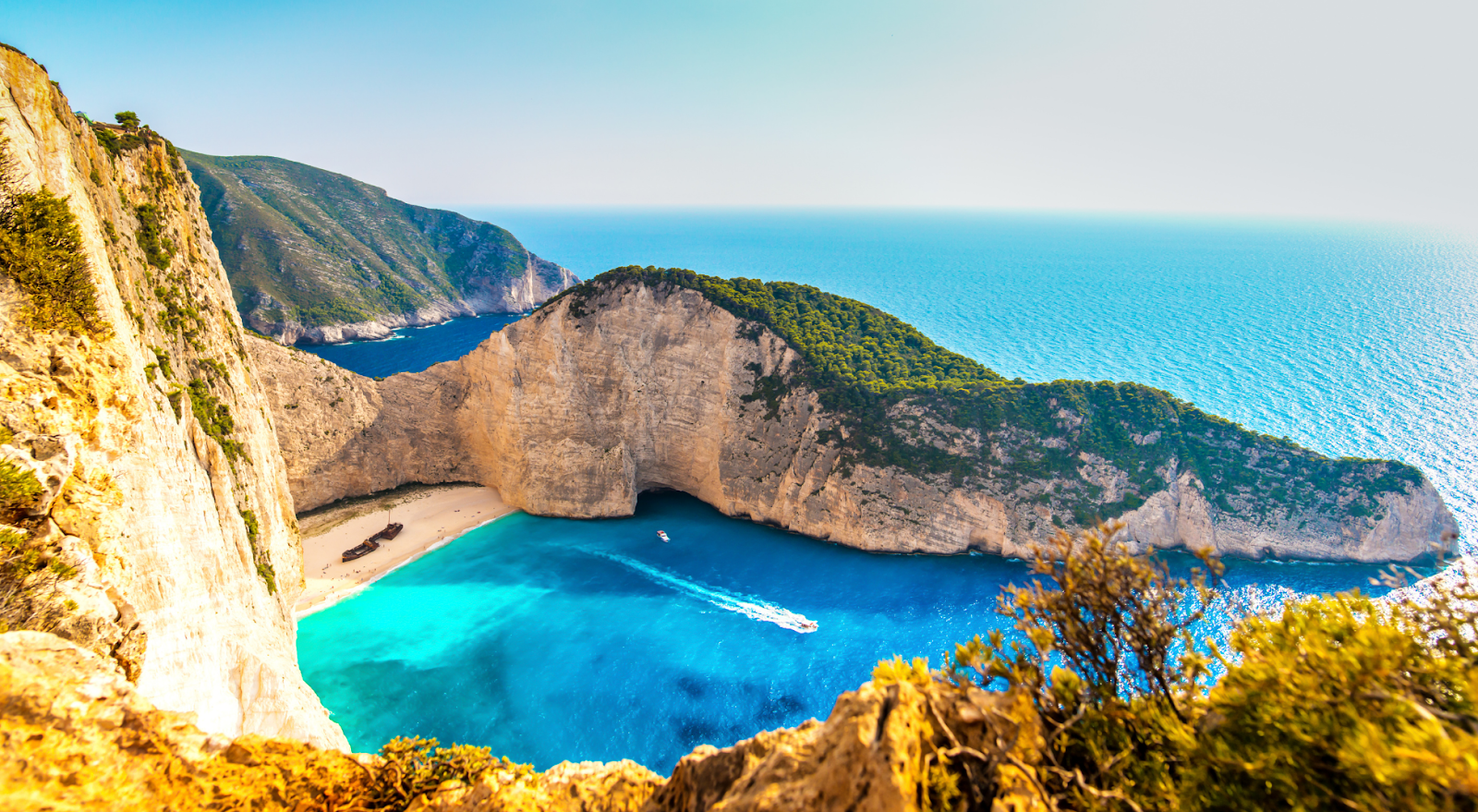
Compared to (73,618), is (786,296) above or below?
above

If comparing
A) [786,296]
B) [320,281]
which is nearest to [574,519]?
[786,296]

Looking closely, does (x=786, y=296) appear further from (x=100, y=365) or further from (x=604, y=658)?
(x=100, y=365)

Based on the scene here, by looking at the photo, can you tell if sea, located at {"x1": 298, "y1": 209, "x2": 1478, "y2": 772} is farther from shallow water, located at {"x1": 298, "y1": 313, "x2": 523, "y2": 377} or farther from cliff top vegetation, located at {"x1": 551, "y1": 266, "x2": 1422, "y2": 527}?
cliff top vegetation, located at {"x1": 551, "y1": 266, "x2": 1422, "y2": 527}

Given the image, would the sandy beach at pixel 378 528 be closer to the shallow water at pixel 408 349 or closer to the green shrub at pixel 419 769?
the green shrub at pixel 419 769

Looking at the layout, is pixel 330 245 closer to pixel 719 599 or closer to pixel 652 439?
pixel 652 439

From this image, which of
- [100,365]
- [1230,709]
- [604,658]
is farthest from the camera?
[604,658]

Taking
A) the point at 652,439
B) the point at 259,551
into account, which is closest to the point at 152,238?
the point at 259,551
